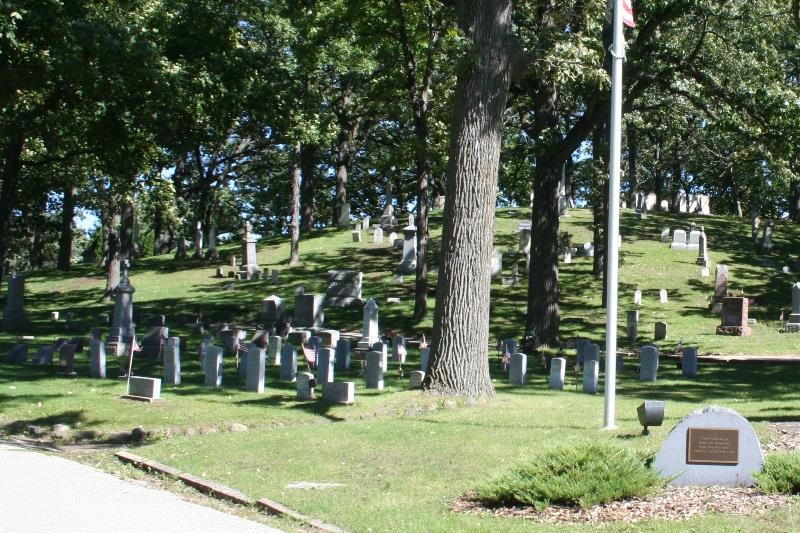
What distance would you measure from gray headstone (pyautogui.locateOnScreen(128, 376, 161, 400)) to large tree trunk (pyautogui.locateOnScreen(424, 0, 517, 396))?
4611mm

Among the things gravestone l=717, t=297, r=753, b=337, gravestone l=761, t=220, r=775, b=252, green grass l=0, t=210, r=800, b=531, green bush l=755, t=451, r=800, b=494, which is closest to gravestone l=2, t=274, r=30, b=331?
green grass l=0, t=210, r=800, b=531

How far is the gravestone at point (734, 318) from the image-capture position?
27.8 metres

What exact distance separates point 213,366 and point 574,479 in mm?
10641

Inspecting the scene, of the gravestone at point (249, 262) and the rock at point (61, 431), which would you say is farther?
the gravestone at point (249, 262)

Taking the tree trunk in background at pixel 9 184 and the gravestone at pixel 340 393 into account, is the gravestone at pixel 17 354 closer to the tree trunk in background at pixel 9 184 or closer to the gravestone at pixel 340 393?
the tree trunk in background at pixel 9 184

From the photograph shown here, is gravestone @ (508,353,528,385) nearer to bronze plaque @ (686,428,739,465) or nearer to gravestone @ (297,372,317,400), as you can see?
gravestone @ (297,372,317,400)

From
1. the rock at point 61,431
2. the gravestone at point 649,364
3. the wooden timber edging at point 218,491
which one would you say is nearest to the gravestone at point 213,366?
the rock at point 61,431

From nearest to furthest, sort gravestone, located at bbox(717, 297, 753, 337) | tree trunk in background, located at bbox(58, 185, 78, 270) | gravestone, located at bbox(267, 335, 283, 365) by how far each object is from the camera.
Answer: gravestone, located at bbox(267, 335, 283, 365) → gravestone, located at bbox(717, 297, 753, 337) → tree trunk in background, located at bbox(58, 185, 78, 270)

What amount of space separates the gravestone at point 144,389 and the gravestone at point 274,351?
6.07 meters

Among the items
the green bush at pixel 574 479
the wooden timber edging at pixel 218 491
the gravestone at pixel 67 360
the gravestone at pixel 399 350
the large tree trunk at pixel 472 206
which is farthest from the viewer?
the gravestone at pixel 399 350

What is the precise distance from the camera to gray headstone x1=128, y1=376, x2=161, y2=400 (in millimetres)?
16094

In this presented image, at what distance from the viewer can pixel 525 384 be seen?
1920 centimetres

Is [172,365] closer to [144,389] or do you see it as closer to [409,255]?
[144,389]

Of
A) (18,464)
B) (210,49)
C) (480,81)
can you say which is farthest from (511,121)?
(18,464)
